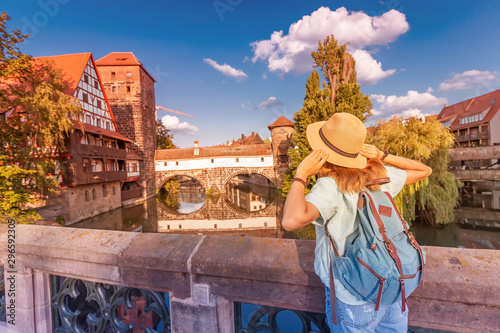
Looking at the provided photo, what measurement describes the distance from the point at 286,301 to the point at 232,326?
0.44 meters

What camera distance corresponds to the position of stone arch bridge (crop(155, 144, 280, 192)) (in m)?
33.8

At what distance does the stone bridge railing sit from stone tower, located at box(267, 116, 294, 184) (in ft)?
106

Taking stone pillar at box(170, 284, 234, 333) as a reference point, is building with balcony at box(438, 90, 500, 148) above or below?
above

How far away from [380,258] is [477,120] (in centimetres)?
4892

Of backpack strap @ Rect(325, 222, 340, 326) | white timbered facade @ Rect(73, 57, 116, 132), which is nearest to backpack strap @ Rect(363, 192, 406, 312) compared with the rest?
backpack strap @ Rect(325, 222, 340, 326)

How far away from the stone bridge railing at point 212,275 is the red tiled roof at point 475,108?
46.1 metres

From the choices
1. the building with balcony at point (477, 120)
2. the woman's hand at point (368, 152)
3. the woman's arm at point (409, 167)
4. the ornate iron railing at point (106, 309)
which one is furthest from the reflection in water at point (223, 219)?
the building with balcony at point (477, 120)

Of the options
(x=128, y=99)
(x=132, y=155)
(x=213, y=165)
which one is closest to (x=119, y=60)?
(x=128, y=99)

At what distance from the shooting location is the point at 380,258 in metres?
1.06

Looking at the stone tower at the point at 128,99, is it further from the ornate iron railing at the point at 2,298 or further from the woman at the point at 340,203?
the woman at the point at 340,203

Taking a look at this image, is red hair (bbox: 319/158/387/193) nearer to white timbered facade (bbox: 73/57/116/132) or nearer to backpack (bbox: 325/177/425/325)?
backpack (bbox: 325/177/425/325)

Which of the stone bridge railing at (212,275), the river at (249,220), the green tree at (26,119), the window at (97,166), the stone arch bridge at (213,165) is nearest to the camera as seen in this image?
the stone bridge railing at (212,275)

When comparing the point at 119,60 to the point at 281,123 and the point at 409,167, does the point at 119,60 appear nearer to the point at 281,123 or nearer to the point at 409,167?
the point at 281,123

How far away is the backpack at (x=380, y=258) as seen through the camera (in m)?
1.06
